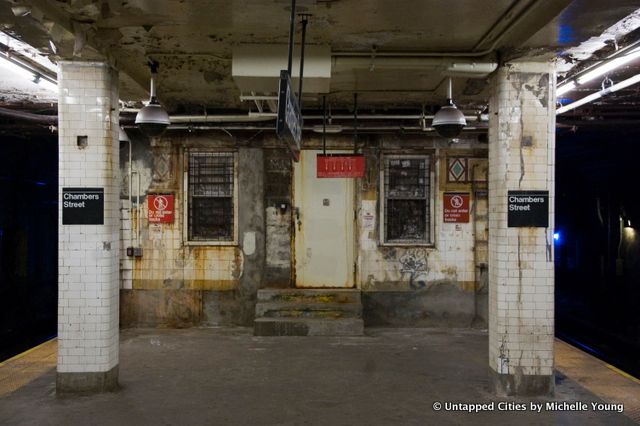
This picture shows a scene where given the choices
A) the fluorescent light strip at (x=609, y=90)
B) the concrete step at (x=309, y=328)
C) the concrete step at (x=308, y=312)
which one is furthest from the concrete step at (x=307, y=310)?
the fluorescent light strip at (x=609, y=90)

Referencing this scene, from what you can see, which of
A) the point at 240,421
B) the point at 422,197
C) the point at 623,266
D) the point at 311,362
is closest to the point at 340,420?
the point at 240,421

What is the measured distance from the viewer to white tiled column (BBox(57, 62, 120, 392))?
229 inches

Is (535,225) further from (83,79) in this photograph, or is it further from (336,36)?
(83,79)

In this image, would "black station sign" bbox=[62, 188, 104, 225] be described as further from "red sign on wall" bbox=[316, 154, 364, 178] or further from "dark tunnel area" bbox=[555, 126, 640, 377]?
"dark tunnel area" bbox=[555, 126, 640, 377]

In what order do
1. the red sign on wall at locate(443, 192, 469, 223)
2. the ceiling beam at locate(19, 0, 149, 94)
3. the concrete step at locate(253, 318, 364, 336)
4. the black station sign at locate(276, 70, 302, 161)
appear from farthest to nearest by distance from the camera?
the red sign on wall at locate(443, 192, 469, 223) → the concrete step at locate(253, 318, 364, 336) → the ceiling beam at locate(19, 0, 149, 94) → the black station sign at locate(276, 70, 302, 161)

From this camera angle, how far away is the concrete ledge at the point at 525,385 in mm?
5758

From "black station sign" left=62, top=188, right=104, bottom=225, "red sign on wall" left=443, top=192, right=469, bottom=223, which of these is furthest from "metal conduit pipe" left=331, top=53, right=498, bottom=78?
"red sign on wall" left=443, top=192, right=469, bottom=223

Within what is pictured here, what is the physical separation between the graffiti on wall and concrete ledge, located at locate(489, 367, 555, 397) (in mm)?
3712

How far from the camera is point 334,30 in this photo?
532cm

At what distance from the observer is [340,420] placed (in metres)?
5.10

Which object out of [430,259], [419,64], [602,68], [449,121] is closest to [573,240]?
[430,259]

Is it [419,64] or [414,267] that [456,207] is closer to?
[414,267]

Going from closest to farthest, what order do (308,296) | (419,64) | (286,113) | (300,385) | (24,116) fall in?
(286,113), (419,64), (300,385), (24,116), (308,296)

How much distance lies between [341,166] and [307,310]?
2538mm
